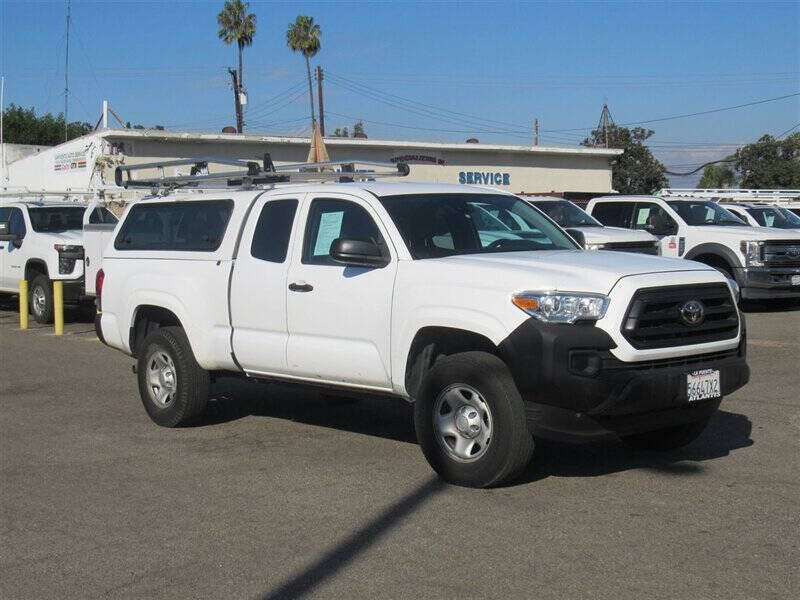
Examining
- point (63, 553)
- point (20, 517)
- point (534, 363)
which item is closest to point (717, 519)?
point (534, 363)

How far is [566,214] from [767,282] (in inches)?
134

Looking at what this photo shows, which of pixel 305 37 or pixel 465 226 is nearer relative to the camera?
pixel 465 226

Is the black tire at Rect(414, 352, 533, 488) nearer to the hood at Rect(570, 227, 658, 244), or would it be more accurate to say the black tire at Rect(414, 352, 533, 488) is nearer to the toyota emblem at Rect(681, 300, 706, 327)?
the toyota emblem at Rect(681, 300, 706, 327)

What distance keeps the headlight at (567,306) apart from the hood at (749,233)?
11.4m

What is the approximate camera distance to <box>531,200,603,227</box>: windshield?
17.3m

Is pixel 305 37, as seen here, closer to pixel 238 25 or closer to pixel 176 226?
pixel 238 25

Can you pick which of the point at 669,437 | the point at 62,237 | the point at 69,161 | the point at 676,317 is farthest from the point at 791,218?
the point at 69,161

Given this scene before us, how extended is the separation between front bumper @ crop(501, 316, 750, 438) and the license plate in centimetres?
4

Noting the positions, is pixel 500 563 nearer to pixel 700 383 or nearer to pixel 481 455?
pixel 481 455

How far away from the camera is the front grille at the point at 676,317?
598 cm

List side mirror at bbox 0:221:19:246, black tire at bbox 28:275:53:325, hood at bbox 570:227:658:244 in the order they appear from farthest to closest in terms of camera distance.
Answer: side mirror at bbox 0:221:19:246 → black tire at bbox 28:275:53:325 → hood at bbox 570:227:658:244

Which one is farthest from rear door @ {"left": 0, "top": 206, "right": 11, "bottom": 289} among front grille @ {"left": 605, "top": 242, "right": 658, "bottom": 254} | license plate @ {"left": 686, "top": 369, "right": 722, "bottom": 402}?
license plate @ {"left": 686, "top": 369, "right": 722, "bottom": 402}

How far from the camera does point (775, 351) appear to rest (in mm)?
12070

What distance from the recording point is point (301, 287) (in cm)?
741
